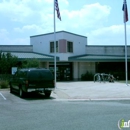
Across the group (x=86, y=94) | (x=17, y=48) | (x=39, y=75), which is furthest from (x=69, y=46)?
(x=39, y=75)

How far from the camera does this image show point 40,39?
129 feet

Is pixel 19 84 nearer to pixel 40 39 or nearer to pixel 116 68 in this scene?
pixel 40 39

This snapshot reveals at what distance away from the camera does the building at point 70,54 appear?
3612 centimetres

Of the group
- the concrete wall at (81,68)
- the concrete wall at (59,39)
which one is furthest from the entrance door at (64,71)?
the concrete wall at (59,39)

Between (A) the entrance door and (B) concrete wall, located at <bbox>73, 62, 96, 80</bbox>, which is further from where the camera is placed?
(B) concrete wall, located at <bbox>73, 62, 96, 80</bbox>

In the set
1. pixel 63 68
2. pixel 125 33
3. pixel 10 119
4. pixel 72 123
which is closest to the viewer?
pixel 72 123

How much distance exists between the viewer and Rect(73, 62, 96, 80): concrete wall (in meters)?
38.1

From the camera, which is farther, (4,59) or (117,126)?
(4,59)

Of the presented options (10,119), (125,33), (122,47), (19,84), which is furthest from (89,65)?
(10,119)

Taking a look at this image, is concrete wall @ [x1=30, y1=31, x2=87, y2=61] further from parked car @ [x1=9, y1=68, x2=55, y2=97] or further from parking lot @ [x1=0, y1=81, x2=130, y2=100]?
parked car @ [x1=9, y1=68, x2=55, y2=97]

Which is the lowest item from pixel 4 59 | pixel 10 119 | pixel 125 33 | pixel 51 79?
pixel 10 119

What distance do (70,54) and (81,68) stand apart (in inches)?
118

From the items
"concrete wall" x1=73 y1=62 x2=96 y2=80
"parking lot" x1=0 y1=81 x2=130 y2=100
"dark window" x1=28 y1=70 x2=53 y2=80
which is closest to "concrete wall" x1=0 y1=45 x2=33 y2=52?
"concrete wall" x1=73 y1=62 x2=96 y2=80

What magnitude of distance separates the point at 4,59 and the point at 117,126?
2055cm
